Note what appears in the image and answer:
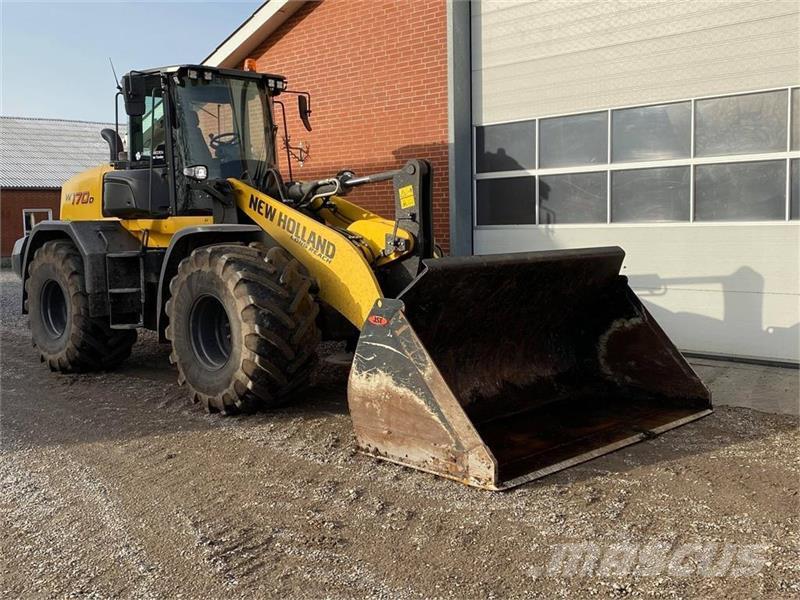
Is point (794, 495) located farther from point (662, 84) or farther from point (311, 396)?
point (662, 84)

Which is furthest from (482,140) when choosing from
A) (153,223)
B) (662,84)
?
(153,223)

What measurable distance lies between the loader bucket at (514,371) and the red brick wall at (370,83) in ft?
13.6

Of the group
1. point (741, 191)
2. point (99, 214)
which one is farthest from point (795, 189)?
point (99, 214)

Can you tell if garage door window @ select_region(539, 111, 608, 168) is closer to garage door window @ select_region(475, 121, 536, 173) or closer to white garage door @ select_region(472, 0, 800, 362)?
white garage door @ select_region(472, 0, 800, 362)

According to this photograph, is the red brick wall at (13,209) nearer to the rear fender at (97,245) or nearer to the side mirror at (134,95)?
the rear fender at (97,245)

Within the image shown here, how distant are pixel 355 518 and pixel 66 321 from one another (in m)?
5.34

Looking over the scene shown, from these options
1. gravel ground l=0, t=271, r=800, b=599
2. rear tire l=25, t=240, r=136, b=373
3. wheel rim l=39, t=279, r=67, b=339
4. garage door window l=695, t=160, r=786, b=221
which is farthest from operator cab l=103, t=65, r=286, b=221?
garage door window l=695, t=160, r=786, b=221

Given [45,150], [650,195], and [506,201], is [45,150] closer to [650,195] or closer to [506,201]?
[506,201]

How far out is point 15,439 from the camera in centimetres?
572

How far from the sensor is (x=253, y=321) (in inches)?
220

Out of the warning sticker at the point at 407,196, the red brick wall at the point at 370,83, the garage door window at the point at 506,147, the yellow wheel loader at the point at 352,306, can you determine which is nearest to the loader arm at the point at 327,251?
the yellow wheel loader at the point at 352,306

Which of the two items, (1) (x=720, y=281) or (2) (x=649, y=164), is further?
(2) (x=649, y=164)

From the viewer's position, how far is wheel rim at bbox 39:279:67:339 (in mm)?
8375

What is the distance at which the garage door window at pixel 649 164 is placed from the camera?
299 inches
